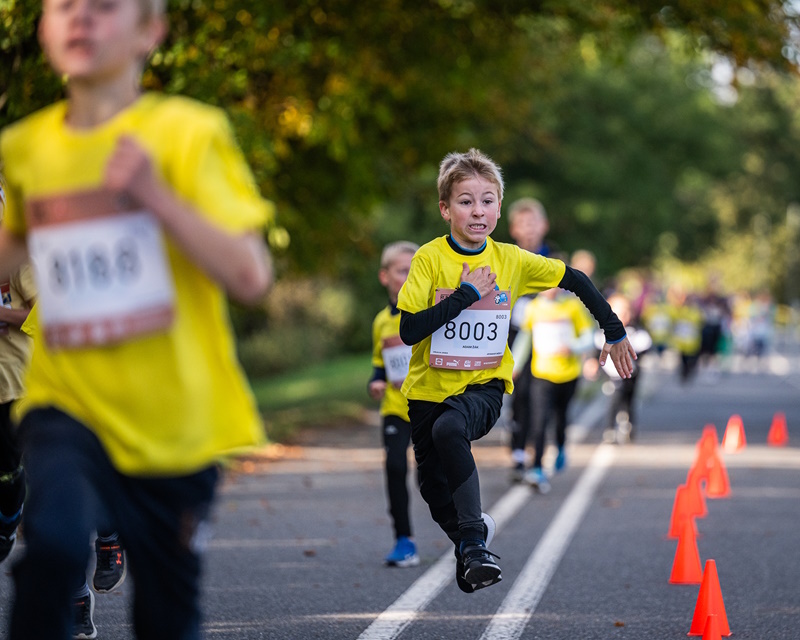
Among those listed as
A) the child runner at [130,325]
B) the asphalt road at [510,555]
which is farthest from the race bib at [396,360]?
the child runner at [130,325]

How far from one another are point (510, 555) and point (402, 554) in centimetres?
79

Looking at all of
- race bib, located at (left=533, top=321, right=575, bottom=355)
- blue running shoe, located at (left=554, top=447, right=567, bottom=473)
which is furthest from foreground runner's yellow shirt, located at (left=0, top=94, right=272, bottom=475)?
blue running shoe, located at (left=554, top=447, right=567, bottom=473)

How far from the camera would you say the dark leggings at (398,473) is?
7.77 m

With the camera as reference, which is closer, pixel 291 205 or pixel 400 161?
pixel 291 205

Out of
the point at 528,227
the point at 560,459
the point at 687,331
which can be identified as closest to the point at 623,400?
the point at 560,459

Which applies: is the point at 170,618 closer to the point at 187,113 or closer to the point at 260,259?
the point at 260,259

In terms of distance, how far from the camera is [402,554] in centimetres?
777

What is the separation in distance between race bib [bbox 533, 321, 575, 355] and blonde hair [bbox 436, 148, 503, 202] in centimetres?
549

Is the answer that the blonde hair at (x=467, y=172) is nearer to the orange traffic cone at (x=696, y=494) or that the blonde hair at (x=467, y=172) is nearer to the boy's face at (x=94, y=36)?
the boy's face at (x=94, y=36)

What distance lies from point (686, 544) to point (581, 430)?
33.0ft

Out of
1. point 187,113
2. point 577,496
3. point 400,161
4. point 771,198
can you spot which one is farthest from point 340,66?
point 771,198

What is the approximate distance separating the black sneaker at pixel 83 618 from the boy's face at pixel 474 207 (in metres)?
2.15

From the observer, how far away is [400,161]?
1770 cm

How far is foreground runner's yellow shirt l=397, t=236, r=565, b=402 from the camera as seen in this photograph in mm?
5918
